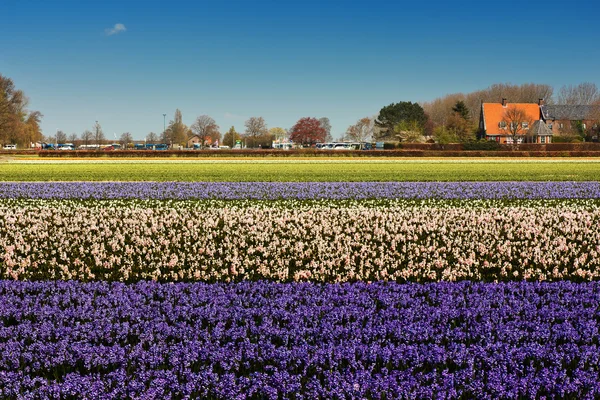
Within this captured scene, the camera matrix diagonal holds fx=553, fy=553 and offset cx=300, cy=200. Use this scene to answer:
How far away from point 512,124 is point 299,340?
103 meters

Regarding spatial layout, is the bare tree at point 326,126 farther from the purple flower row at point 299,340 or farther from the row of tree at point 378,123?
the purple flower row at point 299,340

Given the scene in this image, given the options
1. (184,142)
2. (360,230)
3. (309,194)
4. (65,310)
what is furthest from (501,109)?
(65,310)

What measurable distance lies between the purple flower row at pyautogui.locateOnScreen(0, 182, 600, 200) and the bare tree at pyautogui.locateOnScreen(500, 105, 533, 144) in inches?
3012

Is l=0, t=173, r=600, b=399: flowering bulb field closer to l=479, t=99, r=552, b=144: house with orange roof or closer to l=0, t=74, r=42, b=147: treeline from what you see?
l=0, t=74, r=42, b=147: treeline

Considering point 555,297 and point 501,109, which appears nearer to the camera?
point 555,297

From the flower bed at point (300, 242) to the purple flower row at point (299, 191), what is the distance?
126 inches

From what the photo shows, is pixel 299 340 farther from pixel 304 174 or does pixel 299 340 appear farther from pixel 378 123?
pixel 378 123

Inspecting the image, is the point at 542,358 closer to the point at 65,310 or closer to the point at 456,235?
the point at 65,310

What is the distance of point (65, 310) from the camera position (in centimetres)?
697

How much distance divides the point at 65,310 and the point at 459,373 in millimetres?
4800

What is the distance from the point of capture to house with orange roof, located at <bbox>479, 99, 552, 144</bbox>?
98312 millimetres

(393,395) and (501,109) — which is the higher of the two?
(501,109)

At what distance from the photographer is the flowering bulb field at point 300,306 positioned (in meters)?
5.13

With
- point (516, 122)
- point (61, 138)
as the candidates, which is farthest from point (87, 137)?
point (516, 122)
